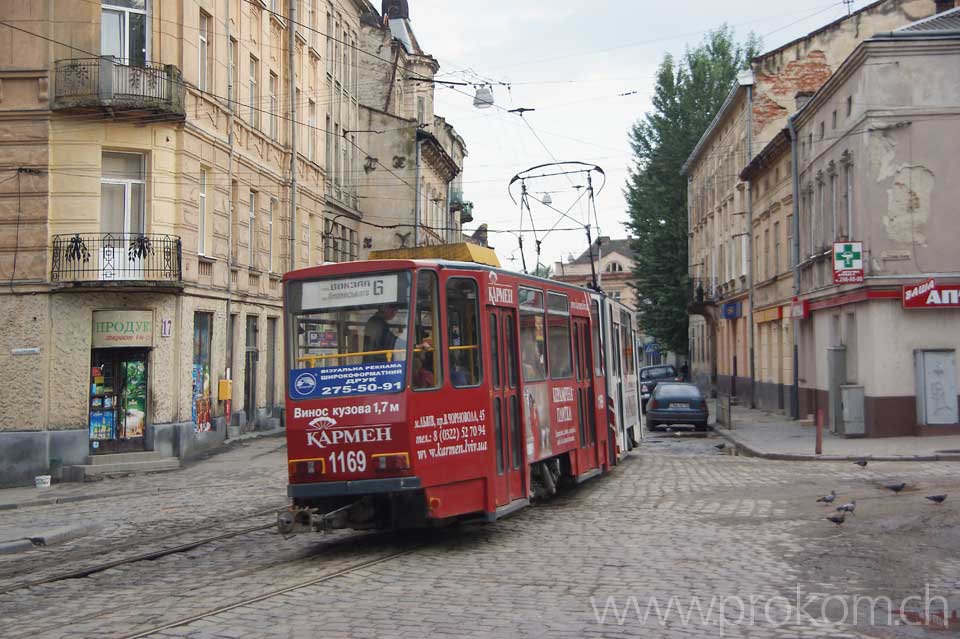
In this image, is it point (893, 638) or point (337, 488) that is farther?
point (337, 488)

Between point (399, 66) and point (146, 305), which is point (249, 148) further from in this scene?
point (399, 66)

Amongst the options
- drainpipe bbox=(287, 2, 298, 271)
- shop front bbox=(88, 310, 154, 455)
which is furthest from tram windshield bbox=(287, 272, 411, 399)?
drainpipe bbox=(287, 2, 298, 271)

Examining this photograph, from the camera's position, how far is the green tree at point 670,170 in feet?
194

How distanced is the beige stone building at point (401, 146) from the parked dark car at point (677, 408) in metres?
16.3

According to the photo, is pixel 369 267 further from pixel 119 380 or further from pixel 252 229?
pixel 252 229

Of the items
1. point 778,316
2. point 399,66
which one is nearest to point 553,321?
point 778,316

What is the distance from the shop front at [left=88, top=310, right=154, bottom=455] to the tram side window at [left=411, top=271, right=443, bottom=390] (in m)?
13.9

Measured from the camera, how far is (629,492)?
16266 millimetres

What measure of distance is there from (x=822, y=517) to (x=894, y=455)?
903 centimetres

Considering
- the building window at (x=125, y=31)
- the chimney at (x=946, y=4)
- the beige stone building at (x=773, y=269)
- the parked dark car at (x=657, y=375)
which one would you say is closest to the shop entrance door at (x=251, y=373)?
the building window at (x=125, y=31)

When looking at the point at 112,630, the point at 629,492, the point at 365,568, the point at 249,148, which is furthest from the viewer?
the point at 249,148

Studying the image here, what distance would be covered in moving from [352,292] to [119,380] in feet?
45.8

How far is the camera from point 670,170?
61.2m
